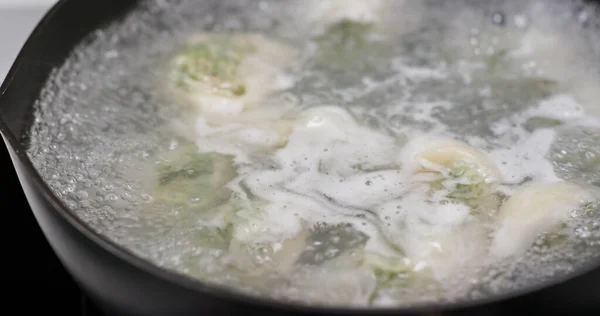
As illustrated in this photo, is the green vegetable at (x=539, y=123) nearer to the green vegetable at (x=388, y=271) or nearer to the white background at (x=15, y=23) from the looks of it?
the green vegetable at (x=388, y=271)

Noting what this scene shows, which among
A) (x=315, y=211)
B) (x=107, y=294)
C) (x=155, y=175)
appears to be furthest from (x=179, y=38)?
(x=107, y=294)

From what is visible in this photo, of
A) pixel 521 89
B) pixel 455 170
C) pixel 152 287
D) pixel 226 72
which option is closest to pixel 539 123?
pixel 521 89

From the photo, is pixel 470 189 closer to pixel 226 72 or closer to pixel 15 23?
pixel 226 72

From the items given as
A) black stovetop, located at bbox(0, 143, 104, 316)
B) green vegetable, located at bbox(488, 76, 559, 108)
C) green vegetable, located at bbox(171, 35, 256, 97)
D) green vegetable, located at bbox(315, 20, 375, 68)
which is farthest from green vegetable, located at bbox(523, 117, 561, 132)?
black stovetop, located at bbox(0, 143, 104, 316)

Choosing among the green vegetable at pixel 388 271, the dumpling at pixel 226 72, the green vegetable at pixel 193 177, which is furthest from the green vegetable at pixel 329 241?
the dumpling at pixel 226 72

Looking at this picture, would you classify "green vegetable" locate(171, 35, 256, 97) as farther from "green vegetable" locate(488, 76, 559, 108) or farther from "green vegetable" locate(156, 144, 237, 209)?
"green vegetable" locate(488, 76, 559, 108)

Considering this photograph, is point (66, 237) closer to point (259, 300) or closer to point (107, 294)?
point (107, 294)
